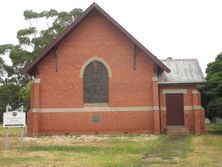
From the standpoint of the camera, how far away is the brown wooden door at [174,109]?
2814 centimetres

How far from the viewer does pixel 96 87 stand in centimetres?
2717

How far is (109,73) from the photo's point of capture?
89.3ft

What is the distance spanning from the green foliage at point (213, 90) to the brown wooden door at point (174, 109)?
5.68ft

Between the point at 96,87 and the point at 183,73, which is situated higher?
the point at 183,73

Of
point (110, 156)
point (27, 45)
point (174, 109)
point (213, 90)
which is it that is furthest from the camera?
point (27, 45)

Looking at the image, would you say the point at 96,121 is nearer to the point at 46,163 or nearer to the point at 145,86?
the point at 145,86

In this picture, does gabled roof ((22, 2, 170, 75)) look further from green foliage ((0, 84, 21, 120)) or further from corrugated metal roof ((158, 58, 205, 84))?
green foliage ((0, 84, 21, 120))

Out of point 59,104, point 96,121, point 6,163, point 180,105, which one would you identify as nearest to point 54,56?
point 59,104

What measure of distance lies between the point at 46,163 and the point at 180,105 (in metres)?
16.6

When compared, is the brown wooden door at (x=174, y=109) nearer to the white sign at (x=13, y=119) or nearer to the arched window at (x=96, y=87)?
the arched window at (x=96, y=87)

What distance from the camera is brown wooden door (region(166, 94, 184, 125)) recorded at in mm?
28141

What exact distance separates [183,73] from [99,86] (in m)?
6.40

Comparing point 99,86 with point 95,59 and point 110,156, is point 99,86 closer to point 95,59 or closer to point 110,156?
point 95,59

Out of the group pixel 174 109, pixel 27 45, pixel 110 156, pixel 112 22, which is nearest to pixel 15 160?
pixel 110 156
